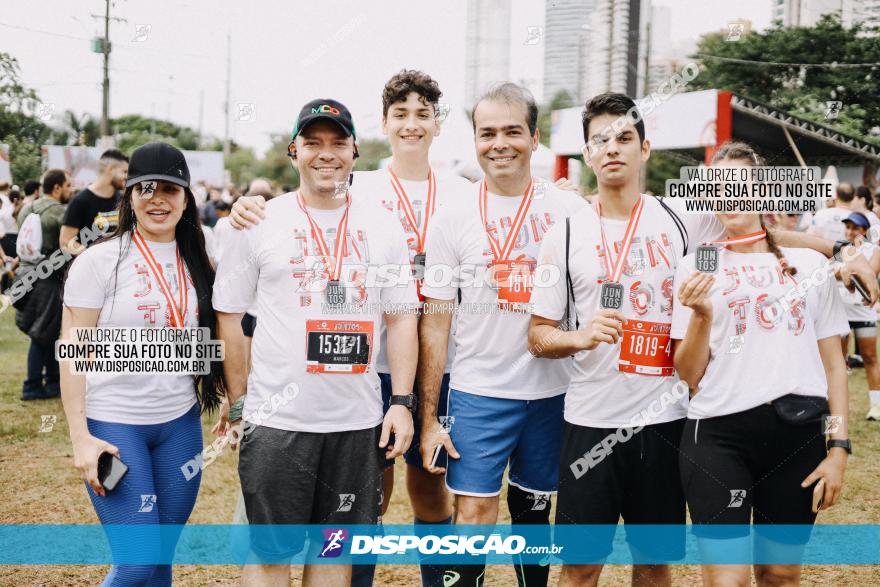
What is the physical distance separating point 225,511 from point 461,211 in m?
3.06

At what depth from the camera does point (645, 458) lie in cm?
306

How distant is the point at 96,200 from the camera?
695 centimetres

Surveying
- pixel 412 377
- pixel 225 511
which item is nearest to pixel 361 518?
pixel 412 377

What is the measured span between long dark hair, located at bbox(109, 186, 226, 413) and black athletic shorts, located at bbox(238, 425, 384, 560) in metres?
0.49

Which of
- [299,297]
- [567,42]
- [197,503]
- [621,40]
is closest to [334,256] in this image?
[299,297]

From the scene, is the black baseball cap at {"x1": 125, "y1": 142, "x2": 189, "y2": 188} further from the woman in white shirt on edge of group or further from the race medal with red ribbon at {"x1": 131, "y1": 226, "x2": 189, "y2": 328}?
the woman in white shirt on edge of group

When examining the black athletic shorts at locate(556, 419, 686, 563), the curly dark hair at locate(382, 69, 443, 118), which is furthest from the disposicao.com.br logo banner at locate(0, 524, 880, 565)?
the curly dark hair at locate(382, 69, 443, 118)

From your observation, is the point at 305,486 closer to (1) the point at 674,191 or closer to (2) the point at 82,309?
(2) the point at 82,309

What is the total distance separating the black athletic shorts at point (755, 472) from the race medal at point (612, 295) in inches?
22.7

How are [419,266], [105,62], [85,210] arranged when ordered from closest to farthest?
1. [419,266]
2. [85,210]
3. [105,62]

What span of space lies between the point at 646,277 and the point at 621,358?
347mm

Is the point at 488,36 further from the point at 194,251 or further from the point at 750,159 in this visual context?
the point at 194,251

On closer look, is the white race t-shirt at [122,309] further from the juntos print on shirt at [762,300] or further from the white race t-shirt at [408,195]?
the juntos print on shirt at [762,300]

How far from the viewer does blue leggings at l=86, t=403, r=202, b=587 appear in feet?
9.36
